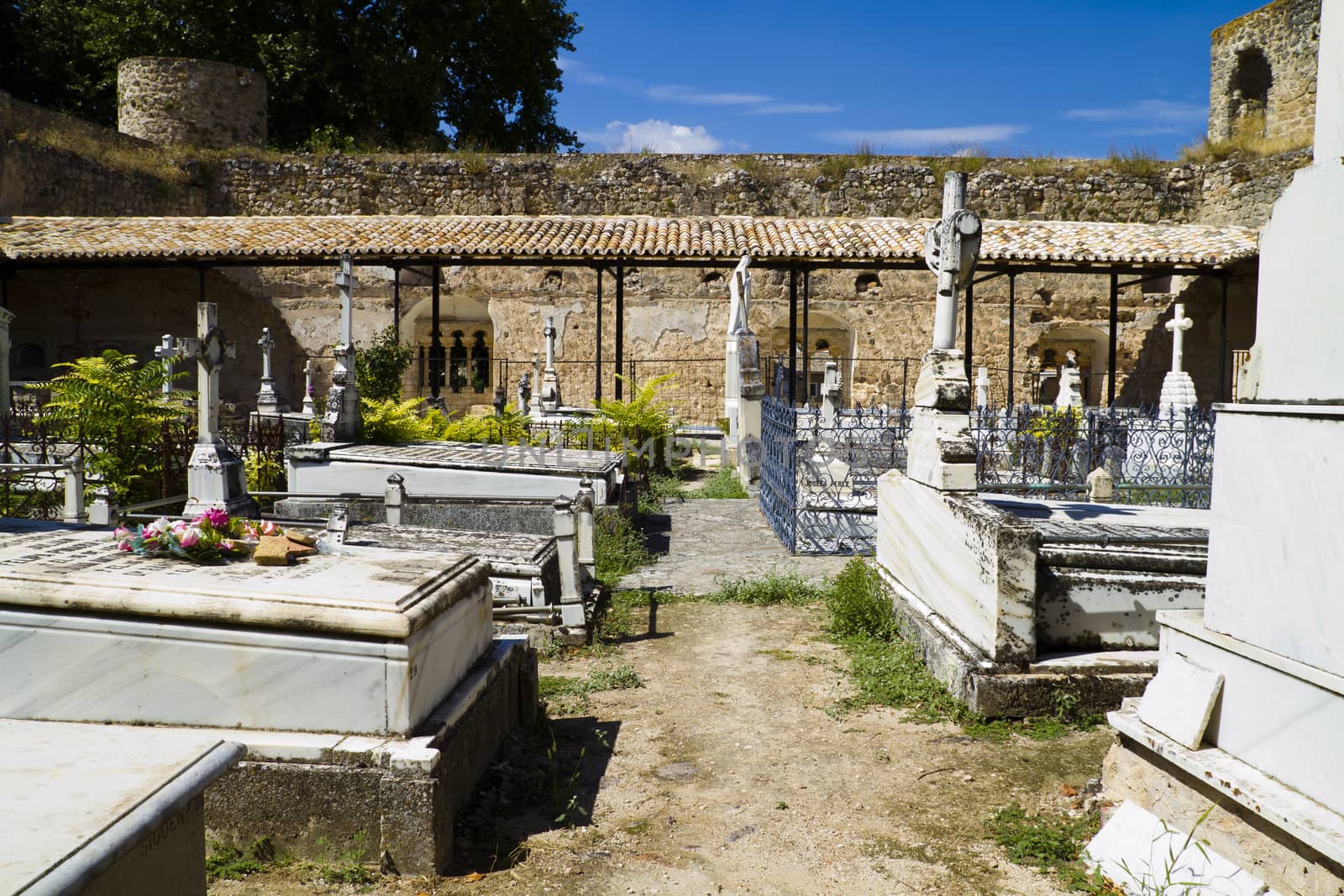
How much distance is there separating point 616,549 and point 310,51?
21764mm

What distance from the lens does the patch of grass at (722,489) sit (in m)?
11.6

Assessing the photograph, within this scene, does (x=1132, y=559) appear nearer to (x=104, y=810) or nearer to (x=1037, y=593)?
(x=1037, y=593)

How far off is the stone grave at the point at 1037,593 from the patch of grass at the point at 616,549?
265 centimetres

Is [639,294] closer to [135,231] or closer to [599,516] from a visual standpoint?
[135,231]

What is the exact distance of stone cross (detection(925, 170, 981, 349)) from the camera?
5.38 meters

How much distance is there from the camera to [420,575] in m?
3.32

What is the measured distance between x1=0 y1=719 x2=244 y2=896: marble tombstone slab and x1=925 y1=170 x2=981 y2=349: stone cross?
14.6ft

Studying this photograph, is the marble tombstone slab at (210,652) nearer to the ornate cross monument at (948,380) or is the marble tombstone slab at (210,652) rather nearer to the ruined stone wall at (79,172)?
the ornate cross monument at (948,380)

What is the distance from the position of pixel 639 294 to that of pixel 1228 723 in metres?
20.7

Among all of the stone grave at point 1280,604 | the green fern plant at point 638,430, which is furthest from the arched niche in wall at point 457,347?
the stone grave at point 1280,604

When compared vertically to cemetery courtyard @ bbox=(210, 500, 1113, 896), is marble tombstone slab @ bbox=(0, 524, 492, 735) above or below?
above

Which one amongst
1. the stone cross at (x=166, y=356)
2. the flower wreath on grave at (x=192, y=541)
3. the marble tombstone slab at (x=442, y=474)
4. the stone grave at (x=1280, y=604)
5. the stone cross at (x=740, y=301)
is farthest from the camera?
the stone cross at (x=740, y=301)

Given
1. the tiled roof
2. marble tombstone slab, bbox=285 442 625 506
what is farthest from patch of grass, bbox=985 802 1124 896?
the tiled roof

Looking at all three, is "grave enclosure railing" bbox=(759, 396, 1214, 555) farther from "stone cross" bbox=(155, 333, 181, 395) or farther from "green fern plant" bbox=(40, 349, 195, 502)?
"stone cross" bbox=(155, 333, 181, 395)
